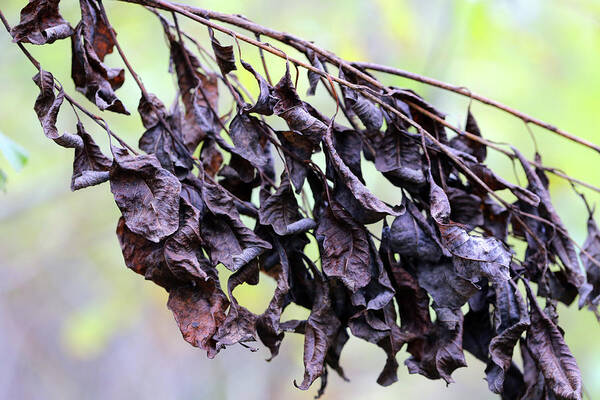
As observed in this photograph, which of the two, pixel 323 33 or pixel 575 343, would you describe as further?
pixel 575 343

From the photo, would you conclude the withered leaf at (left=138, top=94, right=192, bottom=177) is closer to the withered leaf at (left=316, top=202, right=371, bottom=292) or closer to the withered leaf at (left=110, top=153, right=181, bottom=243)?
the withered leaf at (left=110, top=153, right=181, bottom=243)

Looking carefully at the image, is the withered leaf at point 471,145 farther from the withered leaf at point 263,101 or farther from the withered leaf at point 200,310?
the withered leaf at point 200,310

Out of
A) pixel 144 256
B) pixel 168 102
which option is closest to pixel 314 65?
pixel 144 256

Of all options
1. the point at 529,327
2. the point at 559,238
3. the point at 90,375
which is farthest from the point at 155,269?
the point at 90,375

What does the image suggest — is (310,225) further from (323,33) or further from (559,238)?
(323,33)

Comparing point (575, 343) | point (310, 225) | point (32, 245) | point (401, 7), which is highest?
point (310, 225)
